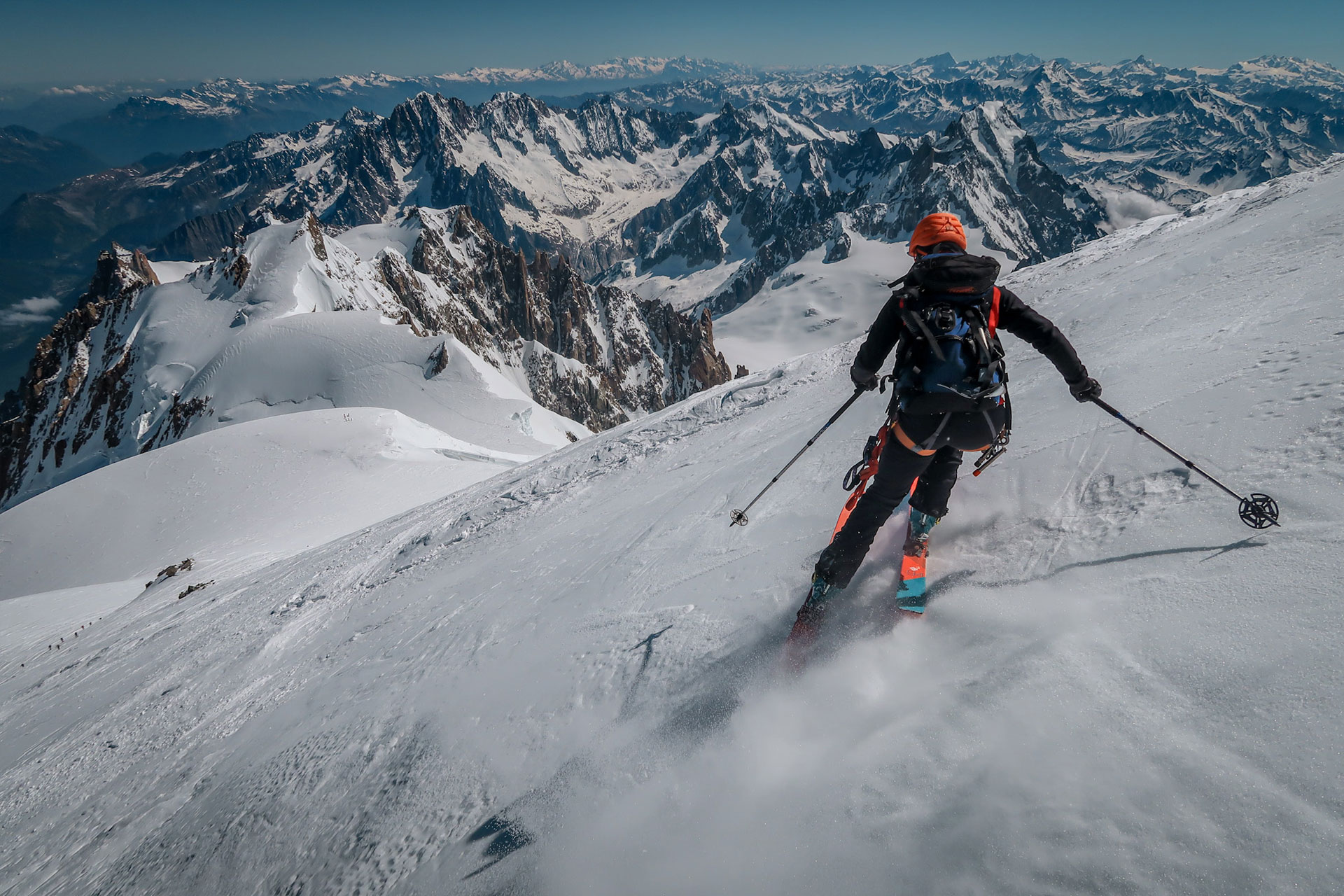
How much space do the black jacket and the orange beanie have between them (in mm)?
147

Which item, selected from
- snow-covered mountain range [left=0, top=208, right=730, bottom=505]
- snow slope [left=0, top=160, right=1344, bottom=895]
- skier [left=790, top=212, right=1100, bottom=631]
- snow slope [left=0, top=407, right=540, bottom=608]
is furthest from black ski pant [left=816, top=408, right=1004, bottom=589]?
snow-covered mountain range [left=0, top=208, right=730, bottom=505]

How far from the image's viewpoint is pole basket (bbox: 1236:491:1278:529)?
3344 millimetres

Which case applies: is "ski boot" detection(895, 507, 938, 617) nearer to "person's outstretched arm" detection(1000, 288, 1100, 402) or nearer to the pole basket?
"person's outstretched arm" detection(1000, 288, 1100, 402)

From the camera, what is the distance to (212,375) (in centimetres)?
4106

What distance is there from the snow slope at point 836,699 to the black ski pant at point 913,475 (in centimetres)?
38

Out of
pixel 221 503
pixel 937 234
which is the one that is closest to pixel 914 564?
pixel 937 234

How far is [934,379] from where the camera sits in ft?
13.2

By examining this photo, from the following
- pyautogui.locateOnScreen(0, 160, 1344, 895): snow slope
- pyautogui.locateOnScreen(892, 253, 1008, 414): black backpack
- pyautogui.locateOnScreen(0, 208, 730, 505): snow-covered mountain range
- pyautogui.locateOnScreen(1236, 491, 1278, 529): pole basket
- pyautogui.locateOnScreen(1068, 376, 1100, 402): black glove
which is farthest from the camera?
pyautogui.locateOnScreen(0, 208, 730, 505): snow-covered mountain range

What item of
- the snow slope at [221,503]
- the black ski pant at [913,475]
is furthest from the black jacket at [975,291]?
the snow slope at [221,503]

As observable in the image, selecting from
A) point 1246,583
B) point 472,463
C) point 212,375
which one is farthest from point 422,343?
point 1246,583

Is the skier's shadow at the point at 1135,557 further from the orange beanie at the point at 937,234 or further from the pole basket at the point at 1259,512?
the orange beanie at the point at 937,234

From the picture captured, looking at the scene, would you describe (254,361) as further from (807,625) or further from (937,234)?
(937,234)

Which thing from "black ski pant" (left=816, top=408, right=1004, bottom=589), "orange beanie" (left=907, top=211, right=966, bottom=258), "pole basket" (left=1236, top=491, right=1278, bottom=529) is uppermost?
"orange beanie" (left=907, top=211, right=966, bottom=258)

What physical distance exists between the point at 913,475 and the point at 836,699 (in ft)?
5.80
